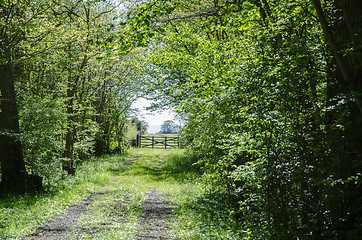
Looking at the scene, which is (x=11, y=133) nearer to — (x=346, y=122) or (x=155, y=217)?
(x=155, y=217)

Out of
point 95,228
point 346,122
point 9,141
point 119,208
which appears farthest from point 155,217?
point 346,122

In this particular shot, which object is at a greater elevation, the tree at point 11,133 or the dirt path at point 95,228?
the tree at point 11,133

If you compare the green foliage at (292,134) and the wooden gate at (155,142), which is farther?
the wooden gate at (155,142)

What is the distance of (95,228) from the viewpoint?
680 centimetres

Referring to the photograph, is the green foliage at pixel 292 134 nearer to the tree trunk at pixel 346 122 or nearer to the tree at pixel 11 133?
the tree trunk at pixel 346 122

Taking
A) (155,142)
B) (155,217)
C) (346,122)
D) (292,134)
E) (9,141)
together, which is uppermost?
(346,122)

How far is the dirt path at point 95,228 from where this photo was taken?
21.0ft

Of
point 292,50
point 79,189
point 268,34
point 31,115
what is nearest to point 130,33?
point 268,34

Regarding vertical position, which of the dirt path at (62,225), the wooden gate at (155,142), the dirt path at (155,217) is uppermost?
the wooden gate at (155,142)

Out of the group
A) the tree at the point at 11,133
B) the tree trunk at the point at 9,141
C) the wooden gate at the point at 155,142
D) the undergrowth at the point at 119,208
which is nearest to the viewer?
the undergrowth at the point at 119,208

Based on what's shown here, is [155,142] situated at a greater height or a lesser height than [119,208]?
greater

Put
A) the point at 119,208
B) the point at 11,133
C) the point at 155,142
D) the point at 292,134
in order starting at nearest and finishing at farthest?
the point at 292,134
the point at 119,208
the point at 11,133
the point at 155,142

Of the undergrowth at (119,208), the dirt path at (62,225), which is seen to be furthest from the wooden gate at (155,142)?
the dirt path at (62,225)

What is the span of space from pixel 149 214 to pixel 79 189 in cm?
420
